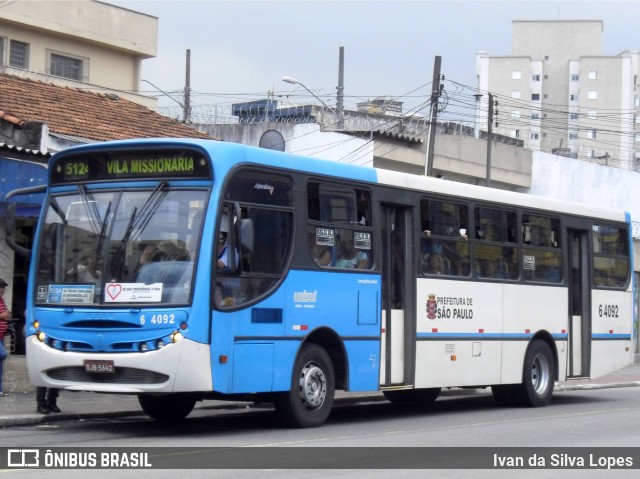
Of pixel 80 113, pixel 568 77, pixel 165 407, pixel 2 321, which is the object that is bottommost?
pixel 165 407

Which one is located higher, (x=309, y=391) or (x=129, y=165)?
(x=129, y=165)

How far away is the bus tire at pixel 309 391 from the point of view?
43.6ft

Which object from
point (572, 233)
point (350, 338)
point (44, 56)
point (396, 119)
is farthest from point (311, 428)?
point (396, 119)

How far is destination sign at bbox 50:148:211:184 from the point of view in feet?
41.1

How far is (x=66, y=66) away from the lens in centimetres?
3077

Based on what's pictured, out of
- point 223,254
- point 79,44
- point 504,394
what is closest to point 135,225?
point 223,254

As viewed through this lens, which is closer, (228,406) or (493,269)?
(493,269)

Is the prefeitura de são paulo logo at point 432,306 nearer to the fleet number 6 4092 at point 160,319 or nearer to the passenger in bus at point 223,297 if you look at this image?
the passenger in bus at point 223,297

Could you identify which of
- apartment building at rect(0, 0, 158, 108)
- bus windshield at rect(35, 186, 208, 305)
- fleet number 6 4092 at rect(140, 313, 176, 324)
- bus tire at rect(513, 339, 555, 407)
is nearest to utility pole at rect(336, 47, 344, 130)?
apartment building at rect(0, 0, 158, 108)

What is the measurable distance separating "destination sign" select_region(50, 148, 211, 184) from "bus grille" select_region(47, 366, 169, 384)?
2.16 meters

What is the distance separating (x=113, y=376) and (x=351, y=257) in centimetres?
364

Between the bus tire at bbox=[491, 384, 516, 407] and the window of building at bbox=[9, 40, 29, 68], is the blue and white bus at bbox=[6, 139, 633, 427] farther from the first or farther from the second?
the window of building at bbox=[9, 40, 29, 68]

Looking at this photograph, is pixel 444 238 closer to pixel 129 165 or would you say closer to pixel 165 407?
pixel 165 407

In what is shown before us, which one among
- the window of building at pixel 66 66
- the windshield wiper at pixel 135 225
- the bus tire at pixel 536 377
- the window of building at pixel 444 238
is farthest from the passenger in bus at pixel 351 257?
the window of building at pixel 66 66
